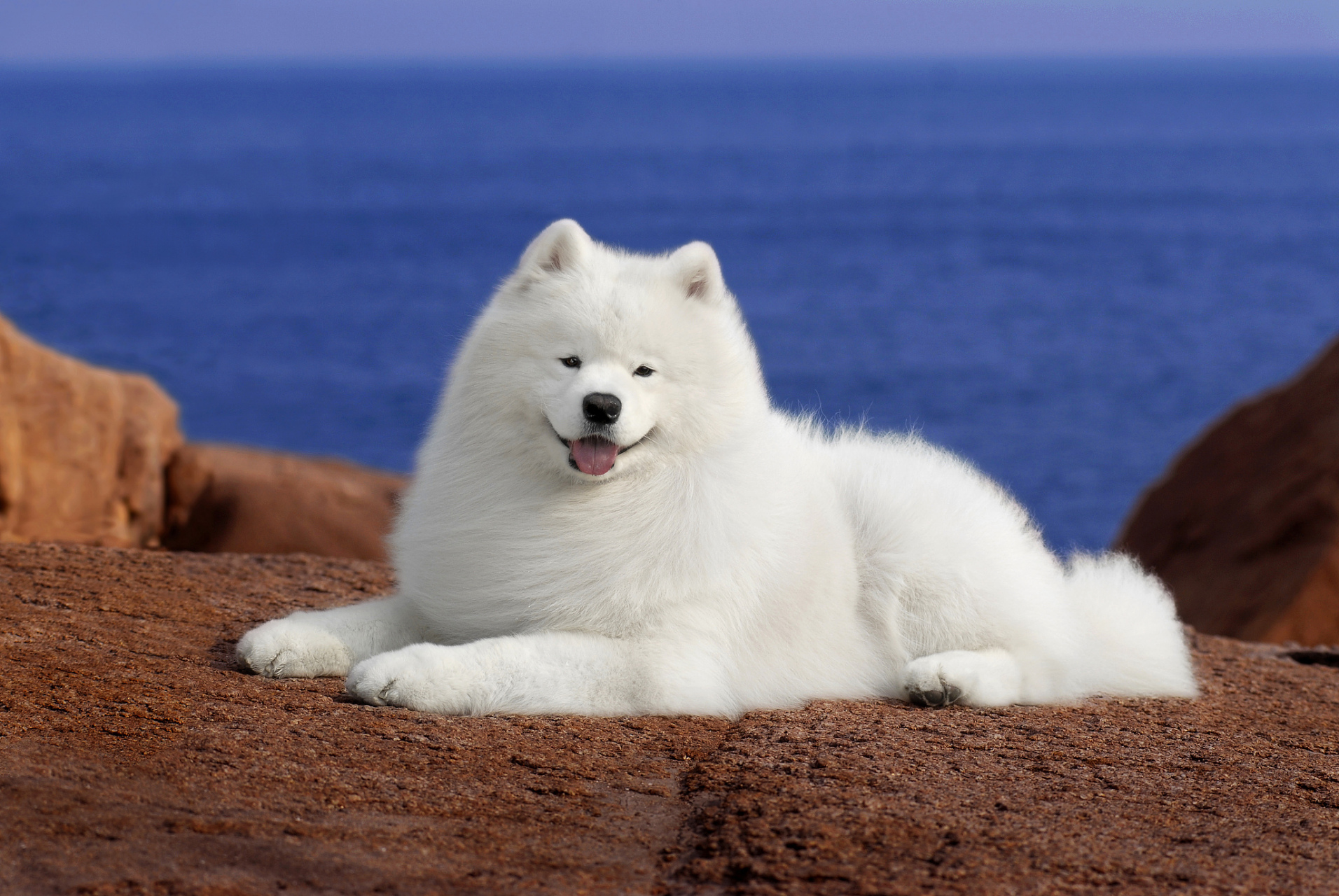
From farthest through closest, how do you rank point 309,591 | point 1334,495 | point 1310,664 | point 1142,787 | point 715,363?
point 1334,495
point 1310,664
point 309,591
point 715,363
point 1142,787

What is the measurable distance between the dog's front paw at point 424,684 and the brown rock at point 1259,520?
6380mm

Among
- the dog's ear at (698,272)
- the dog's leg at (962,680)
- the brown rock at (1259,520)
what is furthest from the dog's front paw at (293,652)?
the brown rock at (1259,520)

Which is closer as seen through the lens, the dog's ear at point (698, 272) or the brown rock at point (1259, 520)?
the dog's ear at point (698, 272)

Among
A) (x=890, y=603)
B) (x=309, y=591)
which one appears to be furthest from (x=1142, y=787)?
(x=309, y=591)

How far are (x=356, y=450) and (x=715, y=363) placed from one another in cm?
2311

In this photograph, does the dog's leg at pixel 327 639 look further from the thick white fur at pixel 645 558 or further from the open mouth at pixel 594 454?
the open mouth at pixel 594 454

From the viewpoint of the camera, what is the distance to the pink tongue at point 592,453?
437 cm

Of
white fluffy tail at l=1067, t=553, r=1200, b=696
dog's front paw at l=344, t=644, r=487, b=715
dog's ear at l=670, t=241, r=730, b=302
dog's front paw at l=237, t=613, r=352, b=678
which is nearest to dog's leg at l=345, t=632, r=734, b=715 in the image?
dog's front paw at l=344, t=644, r=487, b=715

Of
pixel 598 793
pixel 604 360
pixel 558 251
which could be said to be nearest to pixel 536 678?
pixel 598 793

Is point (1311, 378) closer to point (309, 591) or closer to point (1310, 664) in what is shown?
point (1310, 664)

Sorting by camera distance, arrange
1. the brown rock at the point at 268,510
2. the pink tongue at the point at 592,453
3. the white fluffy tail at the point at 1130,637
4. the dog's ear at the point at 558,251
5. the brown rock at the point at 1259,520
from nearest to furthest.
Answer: the pink tongue at the point at 592,453, the dog's ear at the point at 558,251, the white fluffy tail at the point at 1130,637, the brown rock at the point at 1259,520, the brown rock at the point at 268,510

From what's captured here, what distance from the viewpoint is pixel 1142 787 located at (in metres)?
4.08

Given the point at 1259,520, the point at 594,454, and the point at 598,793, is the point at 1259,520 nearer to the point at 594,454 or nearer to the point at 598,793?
the point at 594,454

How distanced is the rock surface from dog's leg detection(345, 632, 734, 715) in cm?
8
